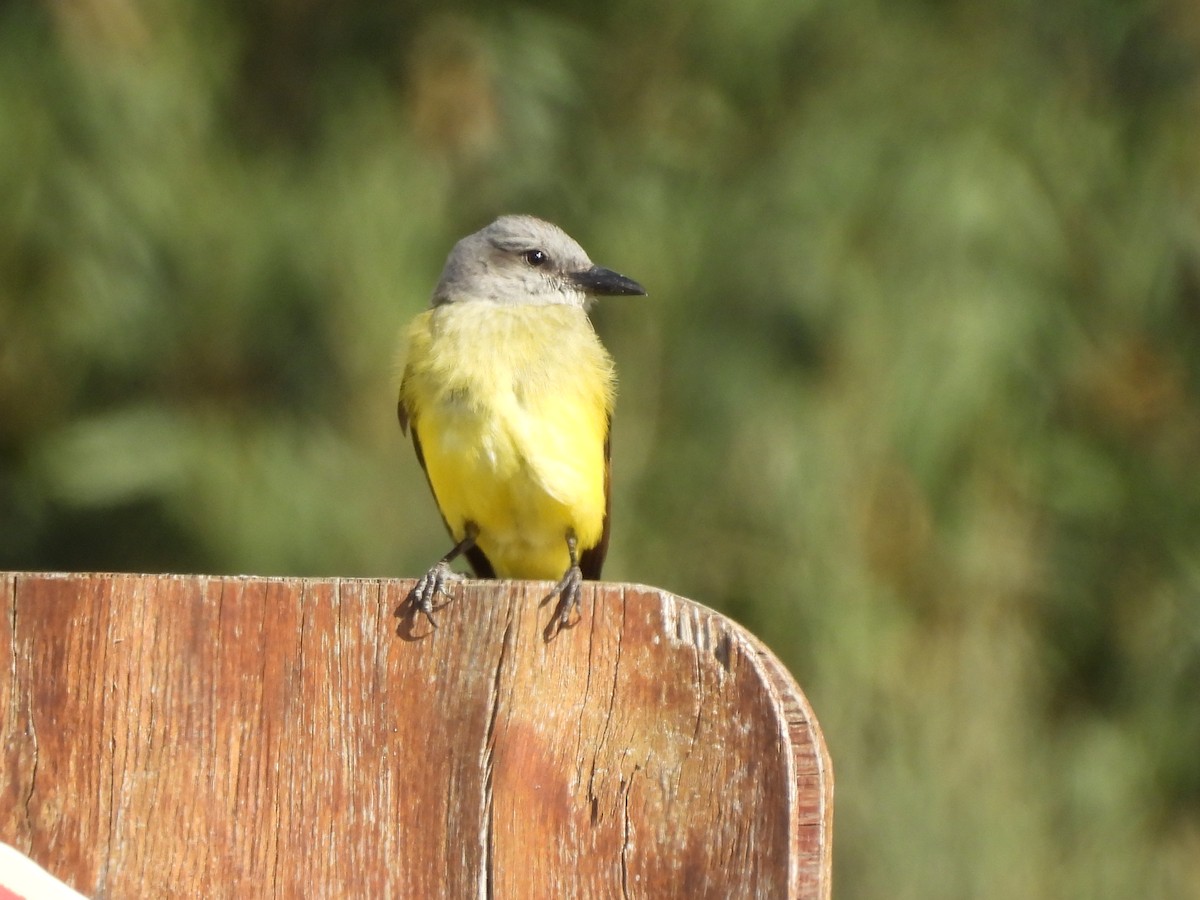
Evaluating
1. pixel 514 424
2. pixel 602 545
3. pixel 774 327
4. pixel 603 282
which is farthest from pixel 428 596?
pixel 774 327

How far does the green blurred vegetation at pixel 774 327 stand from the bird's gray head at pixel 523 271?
5.97 ft

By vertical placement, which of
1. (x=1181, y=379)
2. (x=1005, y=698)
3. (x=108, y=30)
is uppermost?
(x=108, y=30)

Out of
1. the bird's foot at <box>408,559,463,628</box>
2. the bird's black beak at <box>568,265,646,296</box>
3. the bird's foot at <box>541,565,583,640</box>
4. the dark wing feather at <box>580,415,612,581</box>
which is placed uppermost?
the bird's black beak at <box>568,265,646,296</box>

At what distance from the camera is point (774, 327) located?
6133 millimetres

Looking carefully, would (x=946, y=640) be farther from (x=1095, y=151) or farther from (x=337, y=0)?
(x=337, y=0)

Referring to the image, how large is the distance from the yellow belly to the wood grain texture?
153cm

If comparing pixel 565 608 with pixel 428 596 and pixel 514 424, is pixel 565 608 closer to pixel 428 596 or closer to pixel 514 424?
pixel 428 596

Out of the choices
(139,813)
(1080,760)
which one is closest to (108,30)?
(1080,760)

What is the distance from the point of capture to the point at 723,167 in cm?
655

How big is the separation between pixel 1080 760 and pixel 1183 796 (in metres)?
0.48

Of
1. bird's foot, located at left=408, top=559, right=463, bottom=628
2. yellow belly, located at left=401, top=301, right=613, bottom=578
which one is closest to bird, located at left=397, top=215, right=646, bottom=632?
yellow belly, located at left=401, top=301, right=613, bottom=578

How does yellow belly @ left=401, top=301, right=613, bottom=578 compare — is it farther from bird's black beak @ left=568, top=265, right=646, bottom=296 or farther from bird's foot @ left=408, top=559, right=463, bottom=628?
bird's foot @ left=408, top=559, right=463, bottom=628

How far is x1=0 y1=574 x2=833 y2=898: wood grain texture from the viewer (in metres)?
1.92

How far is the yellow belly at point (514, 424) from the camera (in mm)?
3652
